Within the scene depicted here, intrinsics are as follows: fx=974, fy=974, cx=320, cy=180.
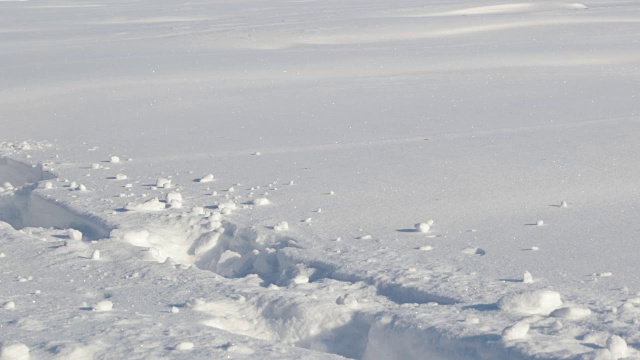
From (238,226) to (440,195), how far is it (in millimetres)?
1187

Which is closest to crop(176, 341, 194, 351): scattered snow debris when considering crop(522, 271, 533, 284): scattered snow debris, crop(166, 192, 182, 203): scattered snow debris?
crop(522, 271, 533, 284): scattered snow debris

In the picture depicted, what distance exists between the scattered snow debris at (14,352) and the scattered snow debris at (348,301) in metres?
1.13

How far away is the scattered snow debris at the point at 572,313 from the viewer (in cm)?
326

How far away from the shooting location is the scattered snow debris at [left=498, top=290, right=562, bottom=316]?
131 inches

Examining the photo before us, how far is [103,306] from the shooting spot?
3.50m

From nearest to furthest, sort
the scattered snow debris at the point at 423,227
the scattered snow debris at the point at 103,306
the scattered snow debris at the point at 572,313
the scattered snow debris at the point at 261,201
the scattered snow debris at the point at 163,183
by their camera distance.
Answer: the scattered snow debris at the point at 572,313
the scattered snow debris at the point at 103,306
the scattered snow debris at the point at 423,227
the scattered snow debris at the point at 261,201
the scattered snow debris at the point at 163,183

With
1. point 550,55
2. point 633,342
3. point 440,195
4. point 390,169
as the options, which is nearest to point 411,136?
point 390,169

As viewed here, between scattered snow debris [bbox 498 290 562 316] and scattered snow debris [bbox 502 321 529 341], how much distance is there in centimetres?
20

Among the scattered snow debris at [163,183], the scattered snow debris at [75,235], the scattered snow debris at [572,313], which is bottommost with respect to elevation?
the scattered snow debris at [163,183]

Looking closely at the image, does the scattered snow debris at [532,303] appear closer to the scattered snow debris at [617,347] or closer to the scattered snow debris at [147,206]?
the scattered snow debris at [617,347]

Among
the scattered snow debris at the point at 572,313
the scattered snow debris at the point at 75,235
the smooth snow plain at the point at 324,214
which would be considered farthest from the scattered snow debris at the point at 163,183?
the scattered snow debris at the point at 572,313

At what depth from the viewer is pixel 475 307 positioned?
342 cm

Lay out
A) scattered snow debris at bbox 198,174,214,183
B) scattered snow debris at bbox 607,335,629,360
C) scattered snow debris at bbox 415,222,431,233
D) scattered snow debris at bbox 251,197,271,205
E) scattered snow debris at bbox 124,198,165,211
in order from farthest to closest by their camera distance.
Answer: scattered snow debris at bbox 198,174,214,183 → scattered snow debris at bbox 251,197,271,205 → scattered snow debris at bbox 124,198,165,211 → scattered snow debris at bbox 415,222,431,233 → scattered snow debris at bbox 607,335,629,360

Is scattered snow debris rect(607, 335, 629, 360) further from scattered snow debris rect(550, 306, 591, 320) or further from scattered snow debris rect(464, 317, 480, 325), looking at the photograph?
scattered snow debris rect(464, 317, 480, 325)
